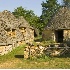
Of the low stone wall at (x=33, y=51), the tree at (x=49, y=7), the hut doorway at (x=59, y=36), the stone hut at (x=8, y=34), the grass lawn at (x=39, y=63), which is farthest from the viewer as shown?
the tree at (x=49, y=7)

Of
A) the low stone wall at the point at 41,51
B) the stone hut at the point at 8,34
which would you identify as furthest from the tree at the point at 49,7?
the low stone wall at the point at 41,51

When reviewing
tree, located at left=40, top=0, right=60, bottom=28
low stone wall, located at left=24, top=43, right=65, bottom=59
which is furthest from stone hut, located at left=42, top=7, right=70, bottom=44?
tree, located at left=40, top=0, right=60, bottom=28

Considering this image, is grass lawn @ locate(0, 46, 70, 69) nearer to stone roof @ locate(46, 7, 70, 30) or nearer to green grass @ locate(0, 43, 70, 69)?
Result: green grass @ locate(0, 43, 70, 69)

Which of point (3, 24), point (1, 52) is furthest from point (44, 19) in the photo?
point (1, 52)

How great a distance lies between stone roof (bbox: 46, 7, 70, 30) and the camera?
31.2m

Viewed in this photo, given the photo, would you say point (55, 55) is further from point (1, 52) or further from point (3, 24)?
point (3, 24)

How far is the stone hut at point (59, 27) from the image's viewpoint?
3094 cm

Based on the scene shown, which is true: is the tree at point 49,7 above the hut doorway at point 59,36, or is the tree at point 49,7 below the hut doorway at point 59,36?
above

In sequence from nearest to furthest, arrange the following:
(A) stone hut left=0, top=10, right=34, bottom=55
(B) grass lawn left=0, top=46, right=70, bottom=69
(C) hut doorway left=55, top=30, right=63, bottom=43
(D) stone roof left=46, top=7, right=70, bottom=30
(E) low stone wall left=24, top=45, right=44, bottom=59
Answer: (B) grass lawn left=0, top=46, right=70, bottom=69 → (E) low stone wall left=24, top=45, right=44, bottom=59 → (A) stone hut left=0, top=10, right=34, bottom=55 → (D) stone roof left=46, top=7, right=70, bottom=30 → (C) hut doorway left=55, top=30, right=63, bottom=43

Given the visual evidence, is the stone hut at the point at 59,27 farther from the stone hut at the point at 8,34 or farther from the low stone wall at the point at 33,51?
the low stone wall at the point at 33,51

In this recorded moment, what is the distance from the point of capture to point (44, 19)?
64438mm

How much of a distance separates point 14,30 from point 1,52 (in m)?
8.32

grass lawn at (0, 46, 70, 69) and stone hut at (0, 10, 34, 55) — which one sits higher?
stone hut at (0, 10, 34, 55)

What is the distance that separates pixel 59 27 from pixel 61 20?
1.29 metres
